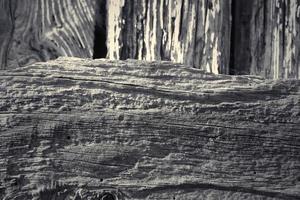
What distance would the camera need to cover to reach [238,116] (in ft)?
3.61

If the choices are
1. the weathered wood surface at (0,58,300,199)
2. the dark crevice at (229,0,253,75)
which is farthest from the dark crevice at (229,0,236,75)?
the weathered wood surface at (0,58,300,199)

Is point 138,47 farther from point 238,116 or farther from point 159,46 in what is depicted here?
point 238,116

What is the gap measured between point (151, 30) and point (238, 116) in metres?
0.35

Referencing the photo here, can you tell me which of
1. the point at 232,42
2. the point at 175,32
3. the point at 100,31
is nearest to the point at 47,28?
the point at 100,31

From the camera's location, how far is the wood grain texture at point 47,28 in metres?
1.40

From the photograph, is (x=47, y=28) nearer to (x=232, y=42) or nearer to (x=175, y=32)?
(x=175, y=32)

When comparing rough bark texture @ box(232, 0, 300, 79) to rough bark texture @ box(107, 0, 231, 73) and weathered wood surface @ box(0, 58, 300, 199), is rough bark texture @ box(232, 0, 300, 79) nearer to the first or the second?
rough bark texture @ box(107, 0, 231, 73)

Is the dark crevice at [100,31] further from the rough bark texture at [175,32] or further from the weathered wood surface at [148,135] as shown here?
the weathered wood surface at [148,135]

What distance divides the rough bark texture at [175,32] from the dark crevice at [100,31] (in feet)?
0.16

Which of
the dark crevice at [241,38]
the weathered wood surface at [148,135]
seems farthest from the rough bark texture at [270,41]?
the weathered wood surface at [148,135]

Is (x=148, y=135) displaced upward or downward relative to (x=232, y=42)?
downward

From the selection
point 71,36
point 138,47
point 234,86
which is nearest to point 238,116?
point 234,86

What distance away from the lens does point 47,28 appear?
1.42 meters

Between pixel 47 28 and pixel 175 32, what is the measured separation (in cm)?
32
